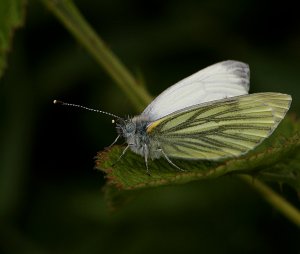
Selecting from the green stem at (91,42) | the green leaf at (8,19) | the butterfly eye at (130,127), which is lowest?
the butterfly eye at (130,127)

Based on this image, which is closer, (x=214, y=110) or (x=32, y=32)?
(x=214, y=110)

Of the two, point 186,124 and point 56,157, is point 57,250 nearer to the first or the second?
point 56,157

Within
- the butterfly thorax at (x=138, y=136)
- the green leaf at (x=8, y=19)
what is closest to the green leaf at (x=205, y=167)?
the butterfly thorax at (x=138, y=136)

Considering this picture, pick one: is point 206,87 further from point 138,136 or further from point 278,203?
point 278,203

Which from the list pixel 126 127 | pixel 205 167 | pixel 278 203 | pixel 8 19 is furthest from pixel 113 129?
pixel 278 203

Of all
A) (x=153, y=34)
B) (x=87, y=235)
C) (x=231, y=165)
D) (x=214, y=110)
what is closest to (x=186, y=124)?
(x=214, y=110)

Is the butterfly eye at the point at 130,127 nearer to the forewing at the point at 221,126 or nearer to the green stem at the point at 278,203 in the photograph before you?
the forewing at the point at 221,126
